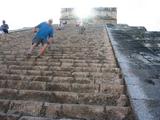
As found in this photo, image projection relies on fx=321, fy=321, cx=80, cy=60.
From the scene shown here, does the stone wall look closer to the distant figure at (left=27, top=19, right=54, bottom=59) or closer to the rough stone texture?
the rough stone texture

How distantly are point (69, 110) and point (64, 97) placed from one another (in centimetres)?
55

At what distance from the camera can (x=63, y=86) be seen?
219 inches

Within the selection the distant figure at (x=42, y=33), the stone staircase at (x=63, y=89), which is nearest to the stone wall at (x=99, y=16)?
the distant figure at (x=42, y=33)

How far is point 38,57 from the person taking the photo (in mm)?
8359

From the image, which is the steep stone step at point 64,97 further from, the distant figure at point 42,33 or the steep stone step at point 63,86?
the distant figure at point 42,33

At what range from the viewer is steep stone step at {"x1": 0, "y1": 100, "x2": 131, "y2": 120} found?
4414mm

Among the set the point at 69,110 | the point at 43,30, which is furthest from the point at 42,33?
the point at 69,110

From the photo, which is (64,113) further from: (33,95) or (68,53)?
(68,53)

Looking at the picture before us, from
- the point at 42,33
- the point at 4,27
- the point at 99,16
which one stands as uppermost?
the point at 42,33

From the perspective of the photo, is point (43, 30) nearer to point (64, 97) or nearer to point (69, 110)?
point (64, 97)

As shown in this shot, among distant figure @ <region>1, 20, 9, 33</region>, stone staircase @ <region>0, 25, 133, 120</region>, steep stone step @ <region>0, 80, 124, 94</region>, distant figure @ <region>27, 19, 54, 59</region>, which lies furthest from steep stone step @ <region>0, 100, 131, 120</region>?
distant figure @ <region>1, 20, 9, 33</region>

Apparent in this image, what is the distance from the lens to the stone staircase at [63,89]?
14.7ft

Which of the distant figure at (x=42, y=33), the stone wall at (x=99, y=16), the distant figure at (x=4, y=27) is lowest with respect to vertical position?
the stone wall at (x=99, y=16)

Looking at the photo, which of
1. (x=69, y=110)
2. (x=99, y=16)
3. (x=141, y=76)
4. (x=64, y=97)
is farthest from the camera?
(x=99, y=16)
